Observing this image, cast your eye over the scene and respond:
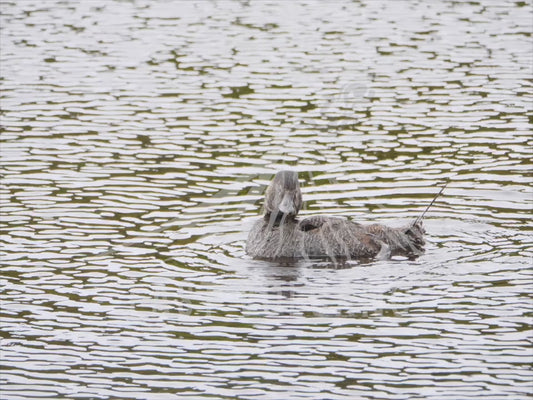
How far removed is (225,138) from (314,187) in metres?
2.28

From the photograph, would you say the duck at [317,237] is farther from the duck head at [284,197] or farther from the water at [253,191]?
the water at [253,191]

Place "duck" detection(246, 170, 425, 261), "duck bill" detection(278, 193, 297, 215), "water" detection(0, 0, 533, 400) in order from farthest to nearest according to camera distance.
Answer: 1. "duck bill" detection(278, 193, 297, 215)
2. "duck" detection(246, 170, 425, 261)
3. "water" detection(0, 0, 533, 400)

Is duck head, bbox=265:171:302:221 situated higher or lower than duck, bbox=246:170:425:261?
higher

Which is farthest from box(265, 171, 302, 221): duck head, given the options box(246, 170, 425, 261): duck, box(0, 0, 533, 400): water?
box(0, 0, 533, 400): water

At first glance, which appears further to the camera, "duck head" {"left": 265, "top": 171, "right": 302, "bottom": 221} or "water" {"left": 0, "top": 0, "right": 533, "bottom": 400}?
"duck head" {"left": 265, "top": 171, "right": 302, "bottom": 221}

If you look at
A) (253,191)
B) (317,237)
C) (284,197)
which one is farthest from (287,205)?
(253,191)

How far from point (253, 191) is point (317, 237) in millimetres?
2437

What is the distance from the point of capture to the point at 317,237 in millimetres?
13094

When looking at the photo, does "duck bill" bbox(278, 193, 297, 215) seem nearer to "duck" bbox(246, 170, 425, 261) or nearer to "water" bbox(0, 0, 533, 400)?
"duck" bbox(246, 170, 425, 261)

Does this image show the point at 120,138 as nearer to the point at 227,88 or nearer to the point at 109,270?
the point at 227,88

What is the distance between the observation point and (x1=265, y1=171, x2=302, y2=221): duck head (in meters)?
13.1

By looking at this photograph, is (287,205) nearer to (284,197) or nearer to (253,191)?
(284,197)

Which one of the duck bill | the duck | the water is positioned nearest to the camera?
the water

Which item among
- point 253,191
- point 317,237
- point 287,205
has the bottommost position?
point 253,191
